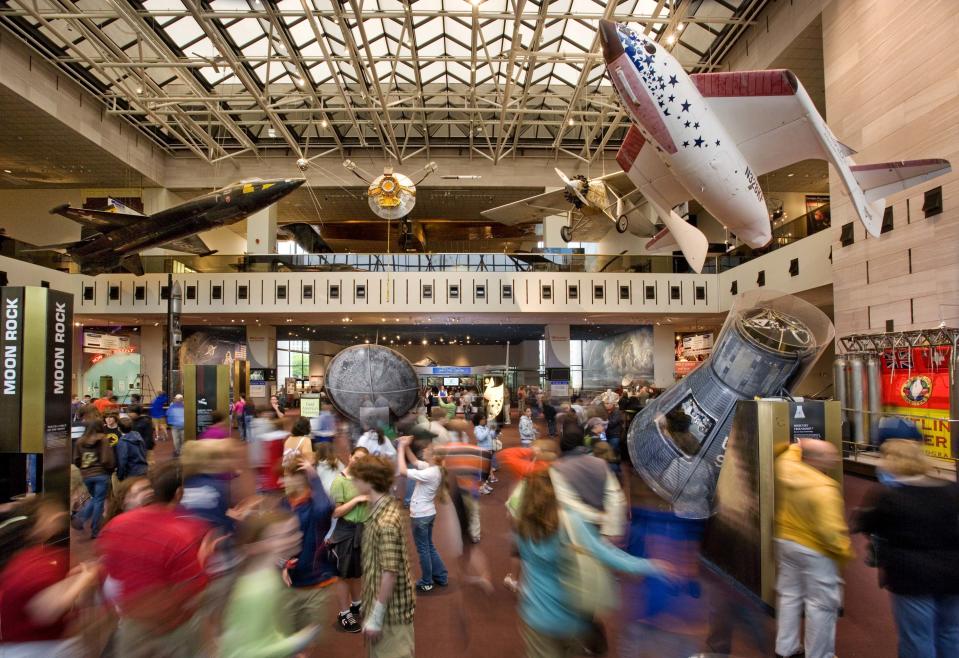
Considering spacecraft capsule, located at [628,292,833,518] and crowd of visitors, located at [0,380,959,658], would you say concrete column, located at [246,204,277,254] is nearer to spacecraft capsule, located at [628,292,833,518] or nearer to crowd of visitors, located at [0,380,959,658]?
spacecraft capsule, located at [628,292,833,518]

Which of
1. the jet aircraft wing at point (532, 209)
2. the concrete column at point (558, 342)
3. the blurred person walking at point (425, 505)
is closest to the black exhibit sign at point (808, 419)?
the blurred person walking at point (425, 505)

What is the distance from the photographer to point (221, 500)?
3379 mm

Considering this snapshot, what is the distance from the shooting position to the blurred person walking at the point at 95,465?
6090mm

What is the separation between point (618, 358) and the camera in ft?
81.0

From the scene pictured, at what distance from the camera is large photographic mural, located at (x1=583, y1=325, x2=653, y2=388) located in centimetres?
2444

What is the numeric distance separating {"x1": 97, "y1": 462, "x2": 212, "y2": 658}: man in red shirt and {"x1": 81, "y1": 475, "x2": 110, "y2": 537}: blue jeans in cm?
477

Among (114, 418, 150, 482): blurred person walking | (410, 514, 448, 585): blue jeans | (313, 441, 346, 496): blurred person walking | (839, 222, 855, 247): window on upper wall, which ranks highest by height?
(839, 222, 855, 247): window on upper wall

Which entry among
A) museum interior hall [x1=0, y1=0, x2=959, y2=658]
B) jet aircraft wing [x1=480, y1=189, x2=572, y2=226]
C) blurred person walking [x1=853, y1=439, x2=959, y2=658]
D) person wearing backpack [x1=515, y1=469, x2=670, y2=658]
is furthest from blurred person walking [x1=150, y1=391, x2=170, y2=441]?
blurred person walking [x1=853, y1=439, x2=959, y2=658]

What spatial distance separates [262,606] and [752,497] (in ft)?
12.2

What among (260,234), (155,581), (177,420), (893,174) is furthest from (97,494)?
(260,234)

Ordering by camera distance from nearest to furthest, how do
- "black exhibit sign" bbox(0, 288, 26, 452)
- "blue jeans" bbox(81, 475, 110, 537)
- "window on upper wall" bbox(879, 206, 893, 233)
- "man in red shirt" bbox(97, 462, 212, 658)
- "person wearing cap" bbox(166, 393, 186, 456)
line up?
"man in red shirt" bbox(97, 462, 212, 658), "black exhibit sign" bbox(0, 288, 26, 452), "blue jeans" bbox(81, 475, 110, 537), "window on upper wall" bbox(879, 206, 893, 233), "person wearing cap" bbox(166, 393, 186, 456)

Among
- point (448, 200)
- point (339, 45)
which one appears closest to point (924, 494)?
point (339, 45)

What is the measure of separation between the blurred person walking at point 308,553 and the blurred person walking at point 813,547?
8.35 feet

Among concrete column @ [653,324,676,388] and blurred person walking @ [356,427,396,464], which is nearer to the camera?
blurred person walking @ [356,427,396,464]
